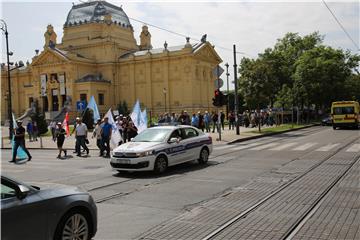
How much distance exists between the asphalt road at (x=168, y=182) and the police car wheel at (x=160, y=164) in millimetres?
292

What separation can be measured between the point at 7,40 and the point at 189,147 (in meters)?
25.9

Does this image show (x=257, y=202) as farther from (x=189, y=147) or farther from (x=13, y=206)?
(x=189, y=147)

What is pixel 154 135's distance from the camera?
14.2 metres

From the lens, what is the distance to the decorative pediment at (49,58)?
78938mm

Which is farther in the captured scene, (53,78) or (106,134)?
(53,78)

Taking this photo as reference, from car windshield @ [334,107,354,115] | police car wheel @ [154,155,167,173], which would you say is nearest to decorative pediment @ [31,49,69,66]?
car windshield @ [334,107,354,115]

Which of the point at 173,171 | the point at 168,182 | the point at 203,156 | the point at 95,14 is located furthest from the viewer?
the point at 95,14

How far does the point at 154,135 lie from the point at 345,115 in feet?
89.8

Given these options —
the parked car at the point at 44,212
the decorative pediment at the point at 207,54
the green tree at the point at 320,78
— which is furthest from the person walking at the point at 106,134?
the decorative pediment at the point at 207,54

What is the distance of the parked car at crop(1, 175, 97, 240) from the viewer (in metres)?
4.76

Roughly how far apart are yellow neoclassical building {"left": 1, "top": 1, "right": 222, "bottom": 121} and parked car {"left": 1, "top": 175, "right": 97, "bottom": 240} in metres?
69.0

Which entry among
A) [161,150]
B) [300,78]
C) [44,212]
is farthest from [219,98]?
[300,78]

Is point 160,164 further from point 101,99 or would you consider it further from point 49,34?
point 49,34

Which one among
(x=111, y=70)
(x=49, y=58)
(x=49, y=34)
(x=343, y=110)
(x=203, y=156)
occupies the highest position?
(x=49, y=34)
